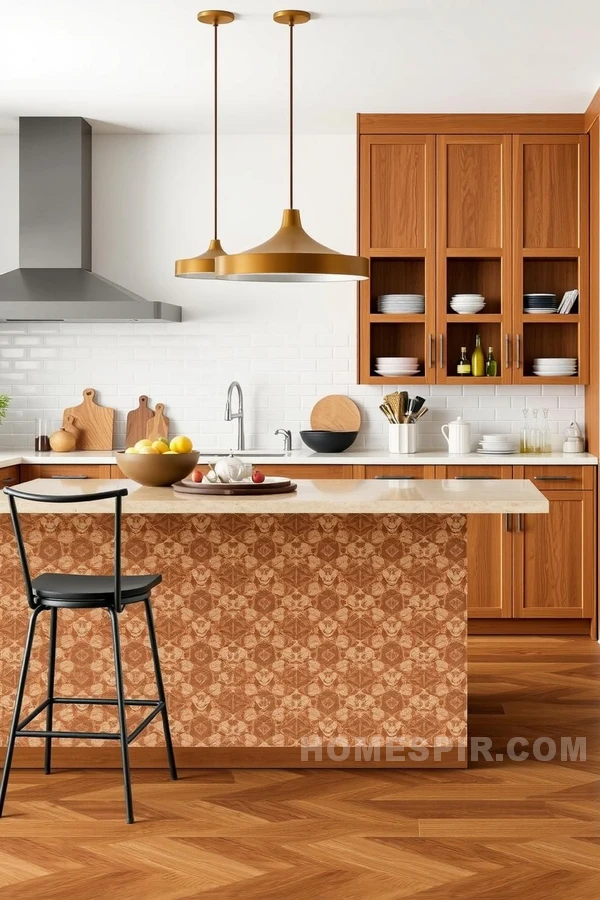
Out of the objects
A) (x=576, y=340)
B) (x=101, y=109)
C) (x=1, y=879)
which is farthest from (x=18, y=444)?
(x=1, y=879)

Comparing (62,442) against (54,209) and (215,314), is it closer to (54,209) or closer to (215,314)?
(215,314)

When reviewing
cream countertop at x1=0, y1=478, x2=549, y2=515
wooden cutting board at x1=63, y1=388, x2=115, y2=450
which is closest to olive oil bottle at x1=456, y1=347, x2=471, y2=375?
wooden cutting board at x1=63, y1=388, x2=115, y2=450

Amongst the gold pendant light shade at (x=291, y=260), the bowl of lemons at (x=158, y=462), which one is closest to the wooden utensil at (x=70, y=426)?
the bowl of lemons at (x=158, y=462)

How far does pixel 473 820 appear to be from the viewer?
3.23 metres

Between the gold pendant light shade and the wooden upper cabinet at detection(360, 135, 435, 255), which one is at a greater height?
the wooden upper cabinet at detection(360, 135, 435, 255)

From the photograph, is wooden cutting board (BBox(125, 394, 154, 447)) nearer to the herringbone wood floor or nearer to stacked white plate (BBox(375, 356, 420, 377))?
stacked white plate (BBox(375, 356, 420, 377))

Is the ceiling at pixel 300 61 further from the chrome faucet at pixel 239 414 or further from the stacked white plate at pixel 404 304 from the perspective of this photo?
the chrome faucet at pixel 239 414

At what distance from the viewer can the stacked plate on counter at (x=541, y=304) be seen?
5.94m

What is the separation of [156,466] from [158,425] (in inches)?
103

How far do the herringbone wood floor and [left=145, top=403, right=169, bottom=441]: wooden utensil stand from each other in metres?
2.95

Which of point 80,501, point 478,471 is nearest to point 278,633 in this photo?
point 80,501

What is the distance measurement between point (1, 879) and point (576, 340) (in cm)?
456

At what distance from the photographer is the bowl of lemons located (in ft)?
12.3

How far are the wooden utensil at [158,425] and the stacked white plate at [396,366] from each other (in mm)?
1348
